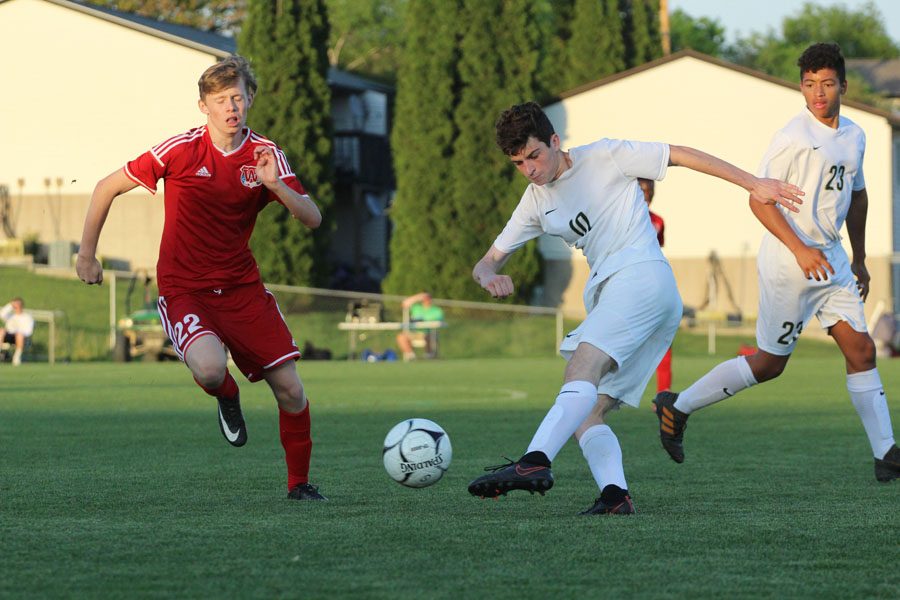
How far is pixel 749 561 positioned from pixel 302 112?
111 feet

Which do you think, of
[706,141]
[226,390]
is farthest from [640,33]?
[226,390]

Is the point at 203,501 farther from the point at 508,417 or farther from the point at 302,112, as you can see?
the point at 302,112

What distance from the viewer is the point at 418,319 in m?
29.5

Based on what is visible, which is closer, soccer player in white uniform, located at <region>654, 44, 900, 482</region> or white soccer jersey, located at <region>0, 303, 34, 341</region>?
soccer player in white uniform, located at <region>654, 44, 900, 482</region>

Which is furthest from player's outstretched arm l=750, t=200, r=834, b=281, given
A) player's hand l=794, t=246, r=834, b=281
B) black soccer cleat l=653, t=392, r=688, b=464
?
black soccer cleat l=653, t=392, r=688, b=464

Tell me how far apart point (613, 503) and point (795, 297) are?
2.53m

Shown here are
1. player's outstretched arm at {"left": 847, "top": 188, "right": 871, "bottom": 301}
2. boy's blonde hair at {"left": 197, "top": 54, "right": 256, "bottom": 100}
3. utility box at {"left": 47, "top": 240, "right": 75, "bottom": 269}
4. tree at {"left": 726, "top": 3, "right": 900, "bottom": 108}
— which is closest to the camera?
boy's blonde hair at {"left": 197, "top": 54, "right": 256, "bottom": 100}

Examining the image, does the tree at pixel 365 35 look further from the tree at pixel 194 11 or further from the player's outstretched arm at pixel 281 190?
the player's outstretched arm at pixel 281 190

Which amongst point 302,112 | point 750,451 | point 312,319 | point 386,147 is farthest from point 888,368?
point 386,147

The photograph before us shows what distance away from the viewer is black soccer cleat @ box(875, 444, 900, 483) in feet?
25.8

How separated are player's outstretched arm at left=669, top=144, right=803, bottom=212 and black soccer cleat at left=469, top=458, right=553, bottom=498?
151 centimetres

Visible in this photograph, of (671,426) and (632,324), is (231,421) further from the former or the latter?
(671,426)

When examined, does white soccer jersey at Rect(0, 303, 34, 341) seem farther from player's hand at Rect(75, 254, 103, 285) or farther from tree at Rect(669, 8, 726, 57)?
tree at Rect(669, 8, 726, 57)

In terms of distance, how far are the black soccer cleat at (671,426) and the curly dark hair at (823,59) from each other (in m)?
2.03
